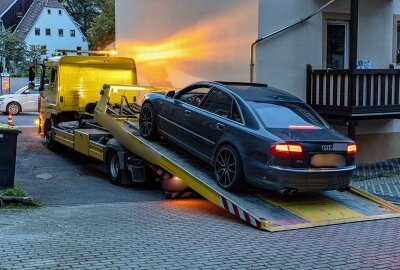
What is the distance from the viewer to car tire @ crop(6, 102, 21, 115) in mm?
26734

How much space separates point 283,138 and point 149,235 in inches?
91.9

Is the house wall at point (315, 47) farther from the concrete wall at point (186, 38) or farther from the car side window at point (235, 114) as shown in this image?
the car side window at point (235, 114)

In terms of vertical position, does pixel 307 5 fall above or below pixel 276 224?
above

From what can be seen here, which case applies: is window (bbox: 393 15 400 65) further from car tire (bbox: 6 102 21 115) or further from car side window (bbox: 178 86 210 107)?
car tire (bbox: 6 102 21 115)

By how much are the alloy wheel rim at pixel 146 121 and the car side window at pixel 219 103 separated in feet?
5.02

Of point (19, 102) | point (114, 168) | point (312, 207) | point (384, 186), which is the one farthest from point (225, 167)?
point (19, 102)

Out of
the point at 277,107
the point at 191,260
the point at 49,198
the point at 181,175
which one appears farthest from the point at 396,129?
the point at 191,260

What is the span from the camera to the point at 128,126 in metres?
10.9

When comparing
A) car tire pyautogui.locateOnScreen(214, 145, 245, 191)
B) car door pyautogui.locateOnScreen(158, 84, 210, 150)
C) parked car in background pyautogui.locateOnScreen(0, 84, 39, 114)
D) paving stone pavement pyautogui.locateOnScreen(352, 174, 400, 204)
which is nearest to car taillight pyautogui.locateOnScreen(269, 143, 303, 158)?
car tire pyautogui.locateOnScreen(214, 145, 245, 191)

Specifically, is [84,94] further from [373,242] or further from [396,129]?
[373,242]

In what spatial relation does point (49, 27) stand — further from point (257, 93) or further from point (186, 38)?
Answer: point (257, 93)

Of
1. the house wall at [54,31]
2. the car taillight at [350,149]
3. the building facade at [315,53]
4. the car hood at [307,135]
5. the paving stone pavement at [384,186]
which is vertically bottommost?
the paving stone pavement at [384,186]

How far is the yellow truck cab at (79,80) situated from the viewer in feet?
47.6

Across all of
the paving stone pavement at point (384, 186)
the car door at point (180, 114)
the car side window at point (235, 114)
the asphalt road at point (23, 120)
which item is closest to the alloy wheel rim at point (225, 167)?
the car side window at point (235, 114)
